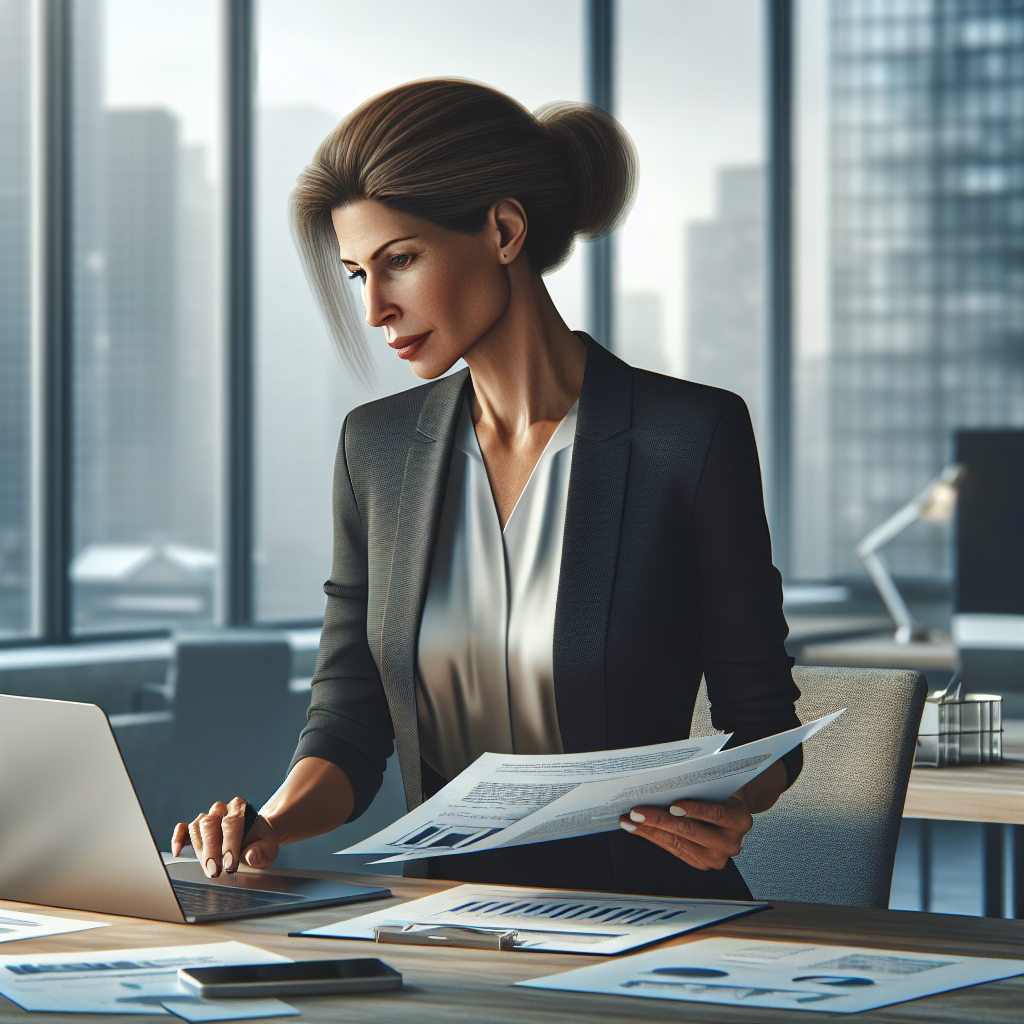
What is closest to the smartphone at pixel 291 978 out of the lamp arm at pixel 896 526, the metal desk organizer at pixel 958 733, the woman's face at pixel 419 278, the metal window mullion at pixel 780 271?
the woman's face at pixel 419 278

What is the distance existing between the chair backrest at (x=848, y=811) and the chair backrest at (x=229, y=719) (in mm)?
1792

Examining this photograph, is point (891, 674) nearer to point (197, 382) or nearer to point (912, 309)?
point (197, 382)

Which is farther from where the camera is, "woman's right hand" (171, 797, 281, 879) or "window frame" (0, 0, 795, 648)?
"window frame" (0, 0, 795, 648)

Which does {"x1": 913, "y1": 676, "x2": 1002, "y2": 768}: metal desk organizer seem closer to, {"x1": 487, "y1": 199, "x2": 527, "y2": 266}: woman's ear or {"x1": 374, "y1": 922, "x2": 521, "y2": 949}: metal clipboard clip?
{"x1": 487, "y1": 199, "x2": 527, "y2": 266}: woman's ear

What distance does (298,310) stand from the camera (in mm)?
4168

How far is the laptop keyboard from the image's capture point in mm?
1089

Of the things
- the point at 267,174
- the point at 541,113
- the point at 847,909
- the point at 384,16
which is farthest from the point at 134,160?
the point at 847,909

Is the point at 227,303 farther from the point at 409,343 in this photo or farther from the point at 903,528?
the point at 409,343

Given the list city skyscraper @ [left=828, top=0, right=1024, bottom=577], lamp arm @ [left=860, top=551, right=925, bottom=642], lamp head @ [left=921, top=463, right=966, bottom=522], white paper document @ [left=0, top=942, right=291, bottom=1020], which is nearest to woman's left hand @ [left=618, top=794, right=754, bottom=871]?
white paper document @ [left=0, top=942, right=291, bottom=1020]

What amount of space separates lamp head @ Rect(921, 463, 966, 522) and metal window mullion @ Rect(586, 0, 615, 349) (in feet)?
4.48

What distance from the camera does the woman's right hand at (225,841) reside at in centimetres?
119

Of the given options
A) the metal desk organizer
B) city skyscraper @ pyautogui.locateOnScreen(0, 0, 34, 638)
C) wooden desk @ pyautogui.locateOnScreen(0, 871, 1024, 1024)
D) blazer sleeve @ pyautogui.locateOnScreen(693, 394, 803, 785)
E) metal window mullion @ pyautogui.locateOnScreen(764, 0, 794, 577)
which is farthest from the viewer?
metal window mullion @ pyautogui.locateOnScreen(764, 0, 794, 577)

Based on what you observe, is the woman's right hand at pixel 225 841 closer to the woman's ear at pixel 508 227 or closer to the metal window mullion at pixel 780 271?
the woman's ear at pixel 508 227

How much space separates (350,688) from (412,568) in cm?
15
